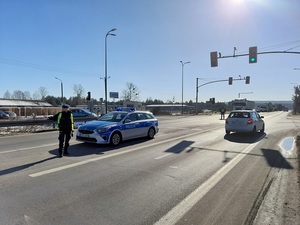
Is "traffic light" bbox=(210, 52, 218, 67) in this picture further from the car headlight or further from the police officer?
the police officer

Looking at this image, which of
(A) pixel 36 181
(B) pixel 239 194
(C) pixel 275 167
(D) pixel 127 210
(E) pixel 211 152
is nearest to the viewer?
(D) pixel 127 210

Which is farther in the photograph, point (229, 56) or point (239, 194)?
point (229, 56)

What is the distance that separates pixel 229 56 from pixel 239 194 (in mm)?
21084

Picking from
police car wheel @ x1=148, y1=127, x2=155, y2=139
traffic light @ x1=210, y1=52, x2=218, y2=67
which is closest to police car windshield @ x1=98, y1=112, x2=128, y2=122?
police car wheel @ x1=148, y1=127, x2=155, y2=139

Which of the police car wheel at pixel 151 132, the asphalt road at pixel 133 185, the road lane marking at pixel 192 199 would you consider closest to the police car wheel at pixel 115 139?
the asphalt road at pixel 133 185

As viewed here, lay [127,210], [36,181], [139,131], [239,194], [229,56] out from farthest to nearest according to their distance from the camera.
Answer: [229,56] < [139,131] < [36,181] < [239,194] < [127,210]

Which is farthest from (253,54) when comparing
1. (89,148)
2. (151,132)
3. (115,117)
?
(89,148)

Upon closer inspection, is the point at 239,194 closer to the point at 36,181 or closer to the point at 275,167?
the point at 275,167

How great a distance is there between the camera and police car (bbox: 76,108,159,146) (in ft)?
36.5

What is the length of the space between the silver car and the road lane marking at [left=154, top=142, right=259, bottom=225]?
8.61 meters

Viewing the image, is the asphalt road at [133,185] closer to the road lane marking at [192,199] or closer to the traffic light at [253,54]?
the road lane marking at [192,199]

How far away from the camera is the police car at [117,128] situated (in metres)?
11.1

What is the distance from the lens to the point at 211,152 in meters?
10.6

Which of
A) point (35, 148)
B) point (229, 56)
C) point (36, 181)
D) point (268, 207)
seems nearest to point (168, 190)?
point (268, 207)
